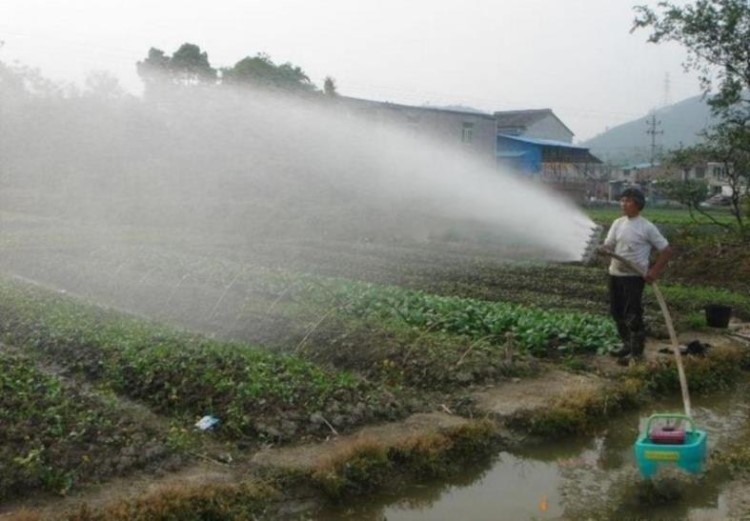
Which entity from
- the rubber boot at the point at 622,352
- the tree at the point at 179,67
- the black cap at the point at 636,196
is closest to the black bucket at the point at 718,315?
the rubber boot at the point at 622,352

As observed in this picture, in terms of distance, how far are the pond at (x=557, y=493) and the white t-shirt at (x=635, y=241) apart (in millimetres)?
2716

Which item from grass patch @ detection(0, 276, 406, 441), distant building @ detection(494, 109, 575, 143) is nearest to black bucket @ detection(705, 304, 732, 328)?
grass patch @ detection(0, 276, 406, 441)

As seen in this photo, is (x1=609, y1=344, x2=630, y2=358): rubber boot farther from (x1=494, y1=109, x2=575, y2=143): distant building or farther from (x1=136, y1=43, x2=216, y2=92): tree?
(x1=494, y1=109, x2=575, y2=143): distant building

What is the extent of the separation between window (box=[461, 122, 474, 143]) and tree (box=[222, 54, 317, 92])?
31.5 ft

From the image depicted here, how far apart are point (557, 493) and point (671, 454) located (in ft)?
2.88

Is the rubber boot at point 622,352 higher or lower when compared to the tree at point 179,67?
lower

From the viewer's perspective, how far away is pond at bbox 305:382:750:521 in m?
5.62

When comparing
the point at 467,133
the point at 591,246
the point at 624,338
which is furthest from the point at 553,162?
the point at 624,338

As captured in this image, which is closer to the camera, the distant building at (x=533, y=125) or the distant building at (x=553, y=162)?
the distant building at (x=553, y=162)

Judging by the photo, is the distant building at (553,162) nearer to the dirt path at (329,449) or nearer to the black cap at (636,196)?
the black cap at (636,196)

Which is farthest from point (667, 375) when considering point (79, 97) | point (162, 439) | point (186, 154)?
point (79, 97)

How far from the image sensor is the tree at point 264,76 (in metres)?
40.8

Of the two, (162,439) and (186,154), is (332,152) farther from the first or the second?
(162,439)

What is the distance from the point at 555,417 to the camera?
24.2 feet
